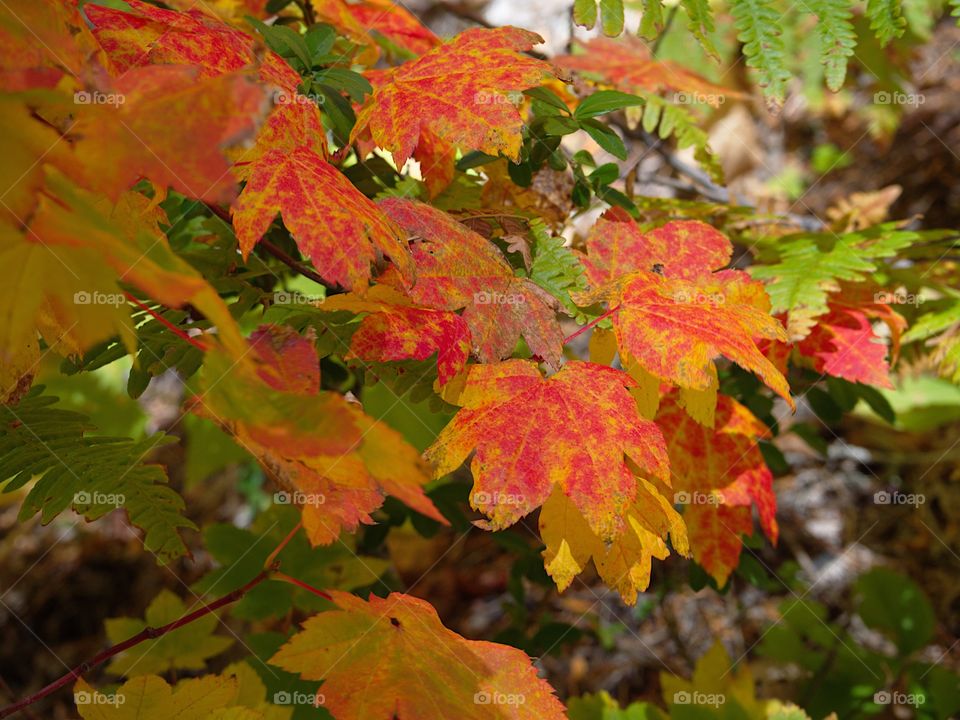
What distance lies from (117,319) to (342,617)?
485 mm

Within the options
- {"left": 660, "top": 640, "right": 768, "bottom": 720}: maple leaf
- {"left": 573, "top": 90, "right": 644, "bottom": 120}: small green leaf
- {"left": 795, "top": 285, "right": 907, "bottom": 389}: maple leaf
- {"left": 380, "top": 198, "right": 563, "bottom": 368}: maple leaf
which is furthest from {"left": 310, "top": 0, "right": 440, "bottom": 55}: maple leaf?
{"left": 660, "top": 640, "right": 768, "bottom": 720}: maple leaf

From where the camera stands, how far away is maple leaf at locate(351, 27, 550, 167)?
93 centimetres

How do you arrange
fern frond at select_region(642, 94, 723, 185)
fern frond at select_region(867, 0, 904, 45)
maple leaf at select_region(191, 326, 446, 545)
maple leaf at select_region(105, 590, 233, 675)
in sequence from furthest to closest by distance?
fern frond at select_region(642, 94, 723, 185), maple leaf at select_region(105, 590, 233, 675), fern frond at select_region(867, 0, 904, 45), maple leaf at select_region(191, 326, 446, 545)

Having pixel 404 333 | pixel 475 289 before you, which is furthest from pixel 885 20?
pixel 404 333

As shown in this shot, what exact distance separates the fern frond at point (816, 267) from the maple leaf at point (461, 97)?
541 millimetres

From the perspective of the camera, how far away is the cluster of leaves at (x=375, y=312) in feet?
2.06

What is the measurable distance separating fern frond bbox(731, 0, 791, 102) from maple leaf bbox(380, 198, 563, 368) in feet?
1.70

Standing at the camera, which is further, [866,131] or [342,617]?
[866,131]

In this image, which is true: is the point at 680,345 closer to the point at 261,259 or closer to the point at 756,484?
the point at 756,484

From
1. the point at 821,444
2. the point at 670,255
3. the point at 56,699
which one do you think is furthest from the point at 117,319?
the point at 56,699

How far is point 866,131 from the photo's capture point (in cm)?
356

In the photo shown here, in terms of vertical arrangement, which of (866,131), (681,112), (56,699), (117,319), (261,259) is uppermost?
(117,319)

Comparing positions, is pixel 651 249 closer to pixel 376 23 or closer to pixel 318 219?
pixel 318 219

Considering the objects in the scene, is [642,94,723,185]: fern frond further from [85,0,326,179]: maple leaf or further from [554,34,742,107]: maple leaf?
[85,0,326,179]: maple leaf
